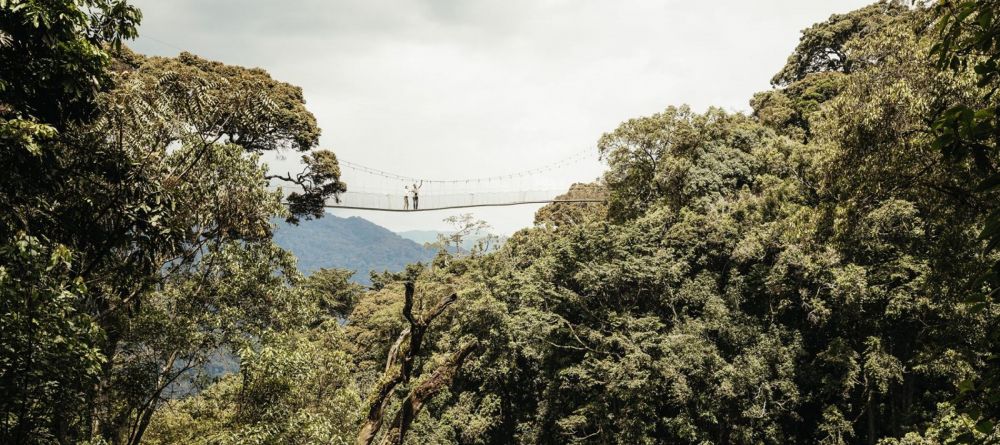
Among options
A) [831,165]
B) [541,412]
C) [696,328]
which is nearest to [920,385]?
[696,328]

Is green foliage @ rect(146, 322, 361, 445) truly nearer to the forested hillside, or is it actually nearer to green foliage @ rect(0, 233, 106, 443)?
the forested hillside

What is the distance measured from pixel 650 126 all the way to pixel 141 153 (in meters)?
14.5

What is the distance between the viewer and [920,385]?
574 inches

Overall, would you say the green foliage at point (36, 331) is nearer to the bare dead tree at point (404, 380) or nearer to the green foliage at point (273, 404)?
the bare dead tree at point (404, 380)

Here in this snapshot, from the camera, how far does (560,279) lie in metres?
17.3

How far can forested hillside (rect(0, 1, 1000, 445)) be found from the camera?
3.87m

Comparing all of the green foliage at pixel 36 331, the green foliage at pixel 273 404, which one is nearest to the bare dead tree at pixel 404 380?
the green foliage at pixel 273 404

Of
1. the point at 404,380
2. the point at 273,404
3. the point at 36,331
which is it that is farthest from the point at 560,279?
the point at 36,331

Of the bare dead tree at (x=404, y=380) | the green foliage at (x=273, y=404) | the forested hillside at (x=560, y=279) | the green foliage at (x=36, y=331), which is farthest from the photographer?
the green foliage at (x=273, y=404)

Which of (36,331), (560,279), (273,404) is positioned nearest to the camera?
(36,331)

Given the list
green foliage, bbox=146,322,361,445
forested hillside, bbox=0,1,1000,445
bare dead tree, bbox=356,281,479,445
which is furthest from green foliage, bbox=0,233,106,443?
green foliage, bbox=146,322,361,445

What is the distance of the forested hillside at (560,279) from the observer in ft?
12.7

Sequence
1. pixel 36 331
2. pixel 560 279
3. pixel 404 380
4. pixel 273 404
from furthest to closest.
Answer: pixel 560 279
pixel 273 404
pixel 404 380
pixel 36 331

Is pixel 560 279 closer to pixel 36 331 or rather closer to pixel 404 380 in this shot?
pixel 404 380
